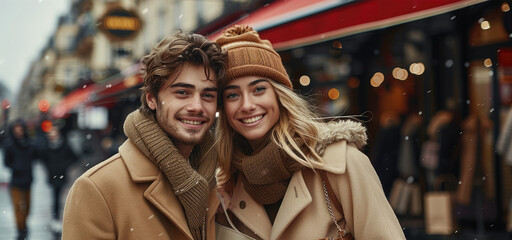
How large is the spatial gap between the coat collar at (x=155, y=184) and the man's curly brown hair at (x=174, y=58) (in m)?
0.25

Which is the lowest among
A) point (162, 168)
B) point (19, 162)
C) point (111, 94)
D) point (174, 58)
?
point (19, 162)

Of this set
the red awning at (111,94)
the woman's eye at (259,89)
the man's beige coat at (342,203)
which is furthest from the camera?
the red awning at (111,94)

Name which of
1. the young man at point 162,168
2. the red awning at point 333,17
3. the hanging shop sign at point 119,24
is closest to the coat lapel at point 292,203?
the young man at point 162,168

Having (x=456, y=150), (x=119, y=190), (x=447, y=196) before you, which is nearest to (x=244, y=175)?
(x=119, y=190)

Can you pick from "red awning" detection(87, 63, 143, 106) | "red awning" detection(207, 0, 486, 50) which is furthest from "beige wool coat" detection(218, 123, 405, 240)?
"red awning" detection(87, 63, 143, 106)

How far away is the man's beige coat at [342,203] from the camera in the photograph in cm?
277

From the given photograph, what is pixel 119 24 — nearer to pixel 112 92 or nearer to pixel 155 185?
pixel 112 92

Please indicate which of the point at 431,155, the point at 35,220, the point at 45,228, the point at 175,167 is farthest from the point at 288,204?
the point at 35,220

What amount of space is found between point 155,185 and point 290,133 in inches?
33.4

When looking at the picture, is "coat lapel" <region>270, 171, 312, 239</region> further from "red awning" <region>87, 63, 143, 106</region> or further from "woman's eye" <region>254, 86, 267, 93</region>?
"red awning" <region>87, 63, 143, 106</region>

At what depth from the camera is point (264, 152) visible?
302 centimetres

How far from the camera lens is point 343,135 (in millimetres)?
2967

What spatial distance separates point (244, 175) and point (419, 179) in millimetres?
5621

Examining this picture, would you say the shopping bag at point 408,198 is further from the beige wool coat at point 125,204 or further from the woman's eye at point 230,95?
the beige wool coat at point 125,204
